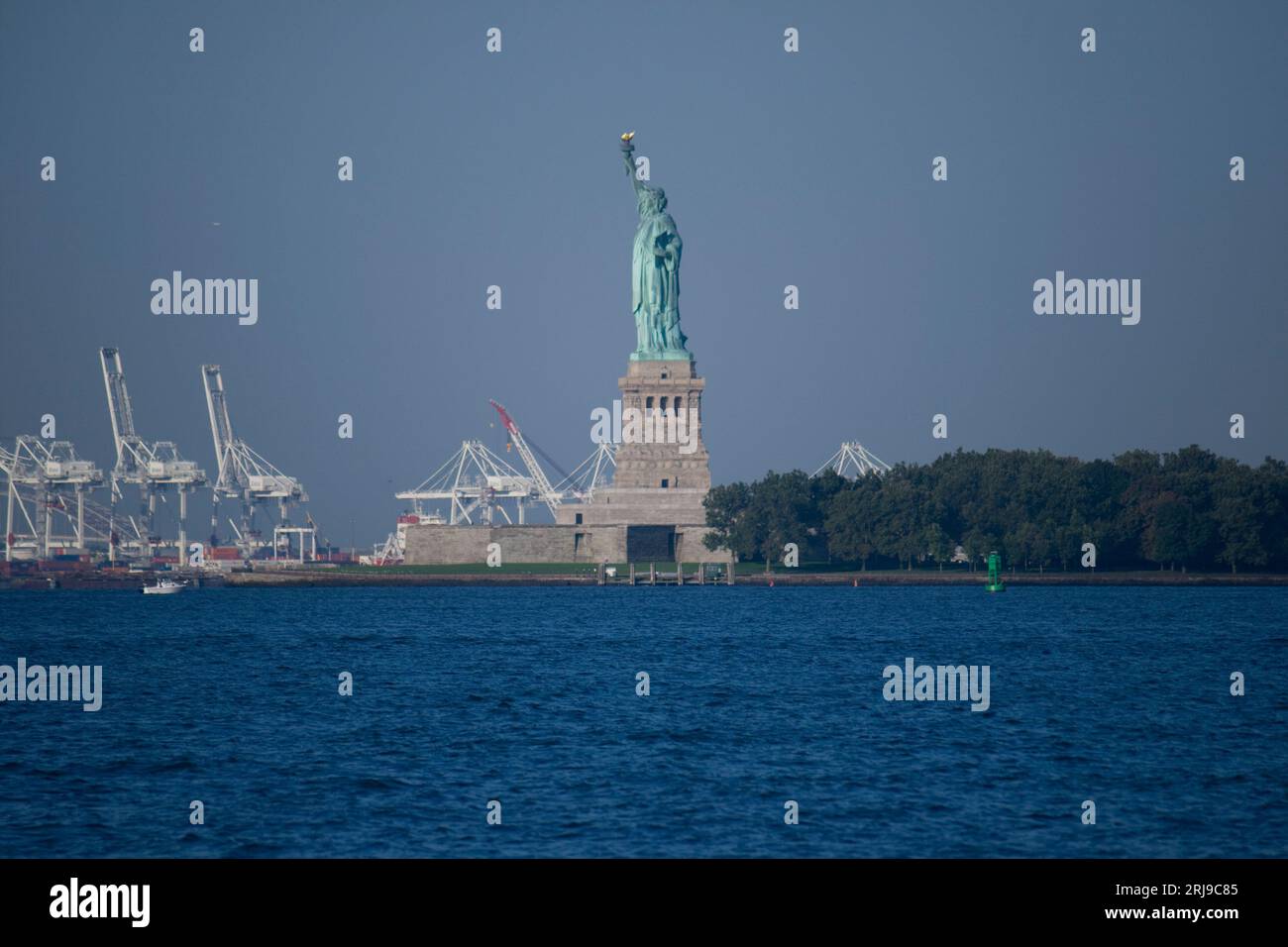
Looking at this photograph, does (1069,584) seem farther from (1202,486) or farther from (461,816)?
(461,816)

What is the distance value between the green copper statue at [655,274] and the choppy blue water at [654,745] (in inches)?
2477

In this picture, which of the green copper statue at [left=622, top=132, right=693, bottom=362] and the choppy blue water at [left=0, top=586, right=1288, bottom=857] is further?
the green copper statue at [left=622, top=132, right=693, bottom=362]

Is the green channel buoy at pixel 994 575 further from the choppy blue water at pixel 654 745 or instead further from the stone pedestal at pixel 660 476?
the choppy blue water at pixel 654 745

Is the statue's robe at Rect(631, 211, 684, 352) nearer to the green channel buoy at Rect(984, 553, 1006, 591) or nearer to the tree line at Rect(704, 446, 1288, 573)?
the tree line at Rect(704, 446, 1288, 573)

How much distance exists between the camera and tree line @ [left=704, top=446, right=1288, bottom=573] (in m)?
138

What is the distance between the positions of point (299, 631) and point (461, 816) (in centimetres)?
5705

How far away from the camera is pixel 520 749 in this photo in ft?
143

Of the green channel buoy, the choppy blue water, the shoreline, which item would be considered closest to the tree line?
the shoreline

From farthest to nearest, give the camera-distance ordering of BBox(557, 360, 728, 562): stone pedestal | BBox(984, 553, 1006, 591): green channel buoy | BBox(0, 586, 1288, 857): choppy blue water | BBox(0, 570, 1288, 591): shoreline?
1. BBox(557, 360, 728, 562): stone pedestal
2. BBox(0, 570, 1288, 591): shoreline
3. BBox(984, 553, 1006, 591): green channel buoy
4. BBox(0, 586, 1288, 857): choppy blue water

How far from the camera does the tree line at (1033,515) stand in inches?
5413

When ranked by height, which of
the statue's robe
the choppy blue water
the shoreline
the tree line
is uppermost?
the statue's robe

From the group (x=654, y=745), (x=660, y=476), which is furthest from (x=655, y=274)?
(x=654, y=745)

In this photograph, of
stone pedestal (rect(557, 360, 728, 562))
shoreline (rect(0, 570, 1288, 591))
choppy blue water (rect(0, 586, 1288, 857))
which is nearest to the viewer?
choppy blue water (rect(0, 586, 1288, 857))

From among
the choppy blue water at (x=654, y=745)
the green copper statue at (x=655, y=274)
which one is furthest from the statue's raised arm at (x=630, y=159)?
the choppy blue water at (x=654, y=745)
